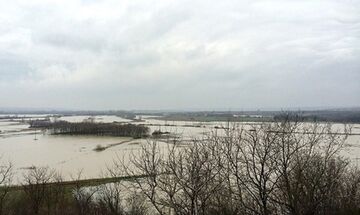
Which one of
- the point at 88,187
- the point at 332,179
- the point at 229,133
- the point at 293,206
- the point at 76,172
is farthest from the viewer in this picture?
the point at 76,172

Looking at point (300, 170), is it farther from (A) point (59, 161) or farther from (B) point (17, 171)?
(A) point (59, 161)

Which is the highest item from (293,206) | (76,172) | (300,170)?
(300,170)

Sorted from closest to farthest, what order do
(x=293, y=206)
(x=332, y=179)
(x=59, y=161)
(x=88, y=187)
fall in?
(x=293, y=206)
(x=332, y=179)
(x=88, y=187)
(x=59, y=161)

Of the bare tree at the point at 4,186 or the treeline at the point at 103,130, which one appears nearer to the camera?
the bare tree at the point at 4,186

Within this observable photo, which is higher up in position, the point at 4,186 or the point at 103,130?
the point at 103,130

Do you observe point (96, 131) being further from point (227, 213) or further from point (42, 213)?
point (227, 213)

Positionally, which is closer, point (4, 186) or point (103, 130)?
point (4, 186)

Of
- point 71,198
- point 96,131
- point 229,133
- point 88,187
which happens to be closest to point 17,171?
point 88,187

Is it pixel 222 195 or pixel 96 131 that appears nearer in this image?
pixel 222 195

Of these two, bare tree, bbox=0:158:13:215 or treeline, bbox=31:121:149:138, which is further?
treeline, bbox=31:121:149:138

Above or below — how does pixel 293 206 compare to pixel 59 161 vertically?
above
